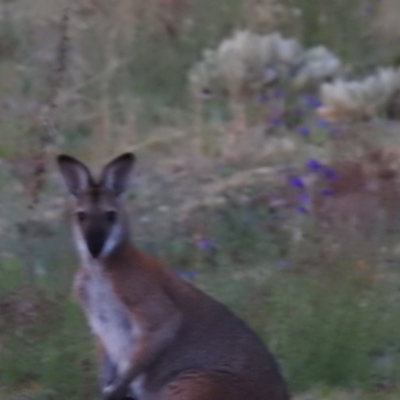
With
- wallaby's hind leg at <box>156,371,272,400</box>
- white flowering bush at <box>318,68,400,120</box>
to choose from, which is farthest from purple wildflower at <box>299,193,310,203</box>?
wallaby's hind leg at <box>156,371,272,400</box>

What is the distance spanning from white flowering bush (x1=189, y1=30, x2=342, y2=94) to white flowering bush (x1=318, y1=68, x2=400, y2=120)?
372 mm

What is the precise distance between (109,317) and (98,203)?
490 mm

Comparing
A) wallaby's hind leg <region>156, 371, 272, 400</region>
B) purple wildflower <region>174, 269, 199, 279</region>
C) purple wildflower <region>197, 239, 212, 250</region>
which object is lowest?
wallaby's hind leg <region>156, 371, 272, 400</region>

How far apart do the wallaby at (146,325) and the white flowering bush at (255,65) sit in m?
5.29

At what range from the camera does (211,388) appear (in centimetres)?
569

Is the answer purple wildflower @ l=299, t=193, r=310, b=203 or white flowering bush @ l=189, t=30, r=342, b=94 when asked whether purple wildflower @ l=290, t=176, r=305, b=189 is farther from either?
white flowering bush @ l=189, t=30, r=342, b=94

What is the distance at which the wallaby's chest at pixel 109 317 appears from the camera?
599cm

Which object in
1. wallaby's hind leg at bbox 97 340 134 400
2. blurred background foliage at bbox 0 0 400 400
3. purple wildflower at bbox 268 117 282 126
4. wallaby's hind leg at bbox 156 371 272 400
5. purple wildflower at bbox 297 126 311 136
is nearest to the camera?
wallaby's hind leg at bbox 156 371 272 400

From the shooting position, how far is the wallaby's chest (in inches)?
236

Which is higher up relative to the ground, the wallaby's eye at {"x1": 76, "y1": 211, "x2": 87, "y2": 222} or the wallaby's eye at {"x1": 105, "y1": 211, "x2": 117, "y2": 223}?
the wallaby's eye at {"x1": 76, "y1": 211, "x2": 87, "y2": 222}

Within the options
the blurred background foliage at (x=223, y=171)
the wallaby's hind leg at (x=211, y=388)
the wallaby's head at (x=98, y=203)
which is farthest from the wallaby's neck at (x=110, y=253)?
the blurred background foliage at (x=223, y=171)

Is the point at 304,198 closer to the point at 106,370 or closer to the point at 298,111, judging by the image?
the point at 298,111

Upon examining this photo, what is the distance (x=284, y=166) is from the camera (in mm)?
10617

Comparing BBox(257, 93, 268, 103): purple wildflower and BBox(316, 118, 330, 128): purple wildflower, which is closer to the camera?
BBox(316, 118, 330, 128): purple wildflower
